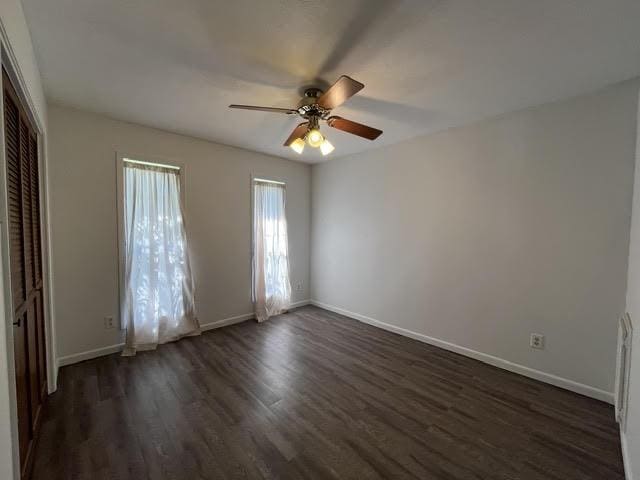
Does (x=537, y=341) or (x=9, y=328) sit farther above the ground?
(x=9, y=328)

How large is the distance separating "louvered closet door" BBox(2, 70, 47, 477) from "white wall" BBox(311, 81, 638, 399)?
3206mm

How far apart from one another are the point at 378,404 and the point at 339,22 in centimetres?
254

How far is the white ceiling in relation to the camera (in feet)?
4.27

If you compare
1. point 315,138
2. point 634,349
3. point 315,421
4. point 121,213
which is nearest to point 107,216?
point 121,213

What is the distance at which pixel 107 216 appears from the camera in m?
2.64

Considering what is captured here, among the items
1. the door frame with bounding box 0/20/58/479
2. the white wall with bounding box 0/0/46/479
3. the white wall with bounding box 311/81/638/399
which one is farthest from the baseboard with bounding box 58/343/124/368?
the white wall with bounding box 311/81/638/399

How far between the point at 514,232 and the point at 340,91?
2.06m

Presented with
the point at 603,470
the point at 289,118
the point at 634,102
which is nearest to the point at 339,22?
the point at 289,118

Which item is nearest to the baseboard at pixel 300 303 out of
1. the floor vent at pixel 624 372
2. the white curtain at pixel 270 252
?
the white curtain at pixel 270 252

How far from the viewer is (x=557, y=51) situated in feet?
Answer: 5.16

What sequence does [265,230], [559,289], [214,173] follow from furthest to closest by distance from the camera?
[265,230] → [214,173] → [559,289]

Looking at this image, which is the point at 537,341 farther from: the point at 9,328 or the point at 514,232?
the point at 9,328

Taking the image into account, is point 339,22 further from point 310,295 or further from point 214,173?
point 310,295

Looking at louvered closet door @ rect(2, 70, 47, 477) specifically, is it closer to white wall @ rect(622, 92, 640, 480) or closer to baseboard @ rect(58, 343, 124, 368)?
baseboard @ rect(58, 343, 124, 368)
